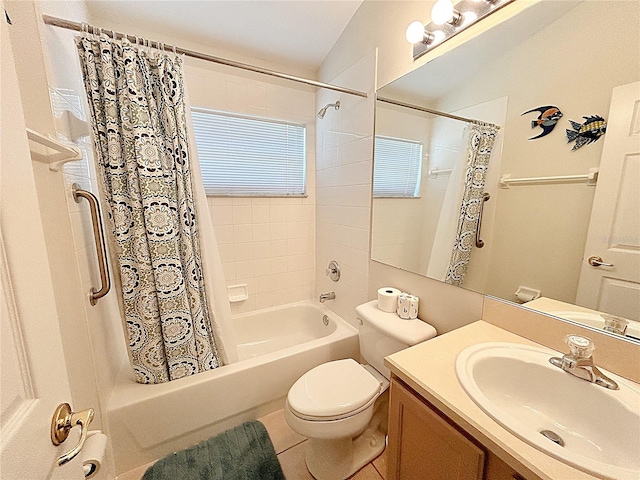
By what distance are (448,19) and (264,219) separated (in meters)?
1.66

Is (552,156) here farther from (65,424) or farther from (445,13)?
(65,424)

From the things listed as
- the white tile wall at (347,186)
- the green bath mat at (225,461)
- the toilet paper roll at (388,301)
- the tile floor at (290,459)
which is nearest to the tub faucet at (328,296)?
the white tile wall at (347,186)

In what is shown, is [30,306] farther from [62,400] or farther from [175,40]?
[175,40]

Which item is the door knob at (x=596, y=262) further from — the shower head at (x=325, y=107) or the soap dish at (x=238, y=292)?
the soap dish at (x=238, y=292)

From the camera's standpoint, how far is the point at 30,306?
402 mm

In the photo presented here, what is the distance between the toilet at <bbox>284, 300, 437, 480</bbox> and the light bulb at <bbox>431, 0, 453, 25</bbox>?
137cm

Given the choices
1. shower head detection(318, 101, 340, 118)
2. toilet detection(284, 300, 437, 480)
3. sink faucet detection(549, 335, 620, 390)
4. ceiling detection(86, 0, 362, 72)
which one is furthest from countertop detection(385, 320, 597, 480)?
ceiling detection(86, 0, 362, 72)

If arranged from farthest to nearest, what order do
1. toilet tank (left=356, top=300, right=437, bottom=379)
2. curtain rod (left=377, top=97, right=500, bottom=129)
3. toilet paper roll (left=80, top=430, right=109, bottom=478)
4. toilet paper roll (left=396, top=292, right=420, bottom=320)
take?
toilet paper roll (left=396, top=292, right=420, bottom=320), toilet tank (left=356, top=300, right=437, bottom=379), curtain rod (left=377, top=97, right=500, bottom=129), toilet paper roll (left=80, top=430, right=109, bottom=478)

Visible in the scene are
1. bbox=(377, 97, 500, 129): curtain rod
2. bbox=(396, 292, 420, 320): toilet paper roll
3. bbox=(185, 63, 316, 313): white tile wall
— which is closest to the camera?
bbox=(377, 97, 500, 129): curtain rod

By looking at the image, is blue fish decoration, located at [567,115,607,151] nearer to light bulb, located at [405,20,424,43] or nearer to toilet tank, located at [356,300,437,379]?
light bulb, located at [405,20,424,43]

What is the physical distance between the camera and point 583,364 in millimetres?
719

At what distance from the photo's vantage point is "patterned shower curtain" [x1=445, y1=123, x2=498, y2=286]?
1.06 metres

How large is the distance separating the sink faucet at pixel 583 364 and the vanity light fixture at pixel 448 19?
3.95ft

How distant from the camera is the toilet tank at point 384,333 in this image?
120 centimetres
